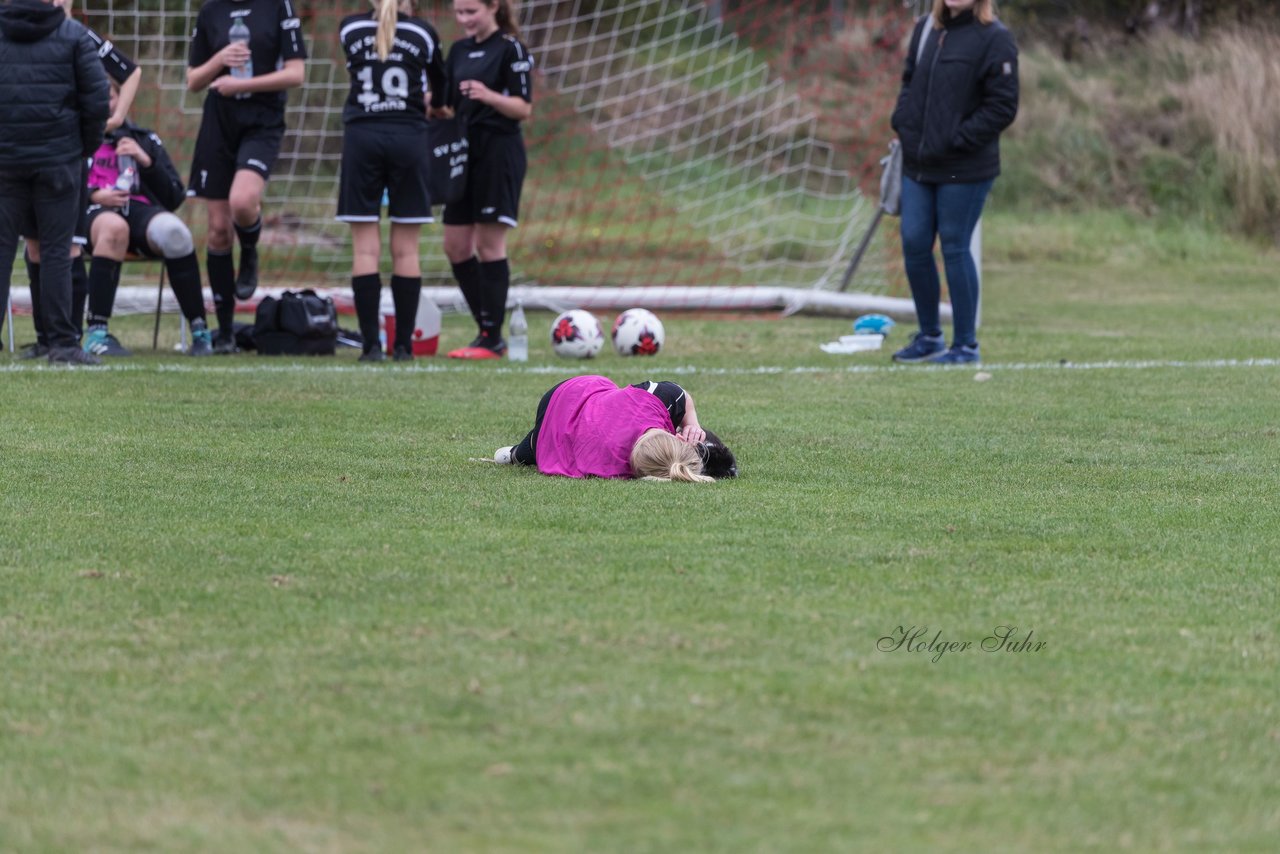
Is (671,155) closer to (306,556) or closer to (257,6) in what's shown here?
(257,6)

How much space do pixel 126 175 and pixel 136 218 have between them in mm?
228

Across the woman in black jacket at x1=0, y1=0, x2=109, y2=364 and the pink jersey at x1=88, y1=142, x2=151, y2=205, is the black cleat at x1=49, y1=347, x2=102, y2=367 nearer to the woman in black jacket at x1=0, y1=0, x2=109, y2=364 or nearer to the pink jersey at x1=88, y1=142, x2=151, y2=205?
the woman in black jacket at x1=0, y1=0, x2=109, y2=364

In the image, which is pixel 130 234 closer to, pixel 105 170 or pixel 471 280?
pixel 105 170

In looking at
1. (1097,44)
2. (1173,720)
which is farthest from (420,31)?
(1097,44)

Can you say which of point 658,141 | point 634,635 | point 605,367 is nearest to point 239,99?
point 605,367

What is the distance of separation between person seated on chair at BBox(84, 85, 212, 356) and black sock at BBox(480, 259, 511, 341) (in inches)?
58.1

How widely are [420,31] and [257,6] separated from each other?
0.99 m

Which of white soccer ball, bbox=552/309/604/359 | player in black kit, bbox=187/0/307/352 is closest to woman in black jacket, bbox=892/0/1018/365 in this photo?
white soccer ball, bbox=552/309/604/359

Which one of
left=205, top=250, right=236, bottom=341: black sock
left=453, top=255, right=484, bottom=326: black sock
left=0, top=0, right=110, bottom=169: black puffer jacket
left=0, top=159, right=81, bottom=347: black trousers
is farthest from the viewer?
left=453, top=255, right=484, bottom=326: black sock

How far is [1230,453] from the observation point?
19.3ft

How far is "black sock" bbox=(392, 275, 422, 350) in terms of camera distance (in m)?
8.32

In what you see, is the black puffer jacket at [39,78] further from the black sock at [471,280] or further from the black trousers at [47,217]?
the black sock at [471,280]

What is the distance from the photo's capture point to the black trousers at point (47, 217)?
25.0 ft

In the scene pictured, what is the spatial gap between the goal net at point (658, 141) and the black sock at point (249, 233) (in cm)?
349
